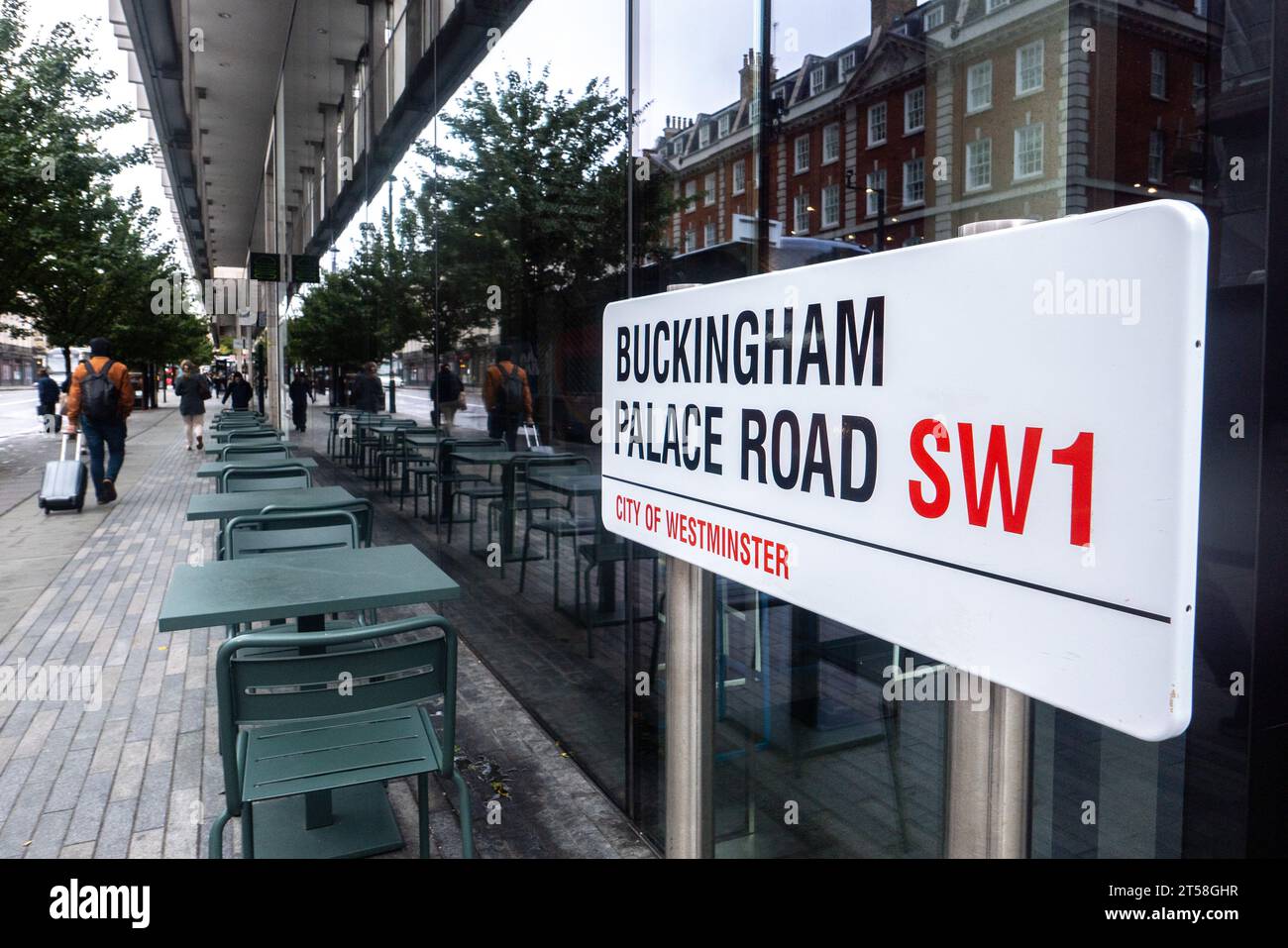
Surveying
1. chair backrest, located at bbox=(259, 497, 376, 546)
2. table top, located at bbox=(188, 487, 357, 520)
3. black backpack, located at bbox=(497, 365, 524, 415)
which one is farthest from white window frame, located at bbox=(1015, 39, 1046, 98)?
table top, located at bbox=(188, 487, 357, 520)

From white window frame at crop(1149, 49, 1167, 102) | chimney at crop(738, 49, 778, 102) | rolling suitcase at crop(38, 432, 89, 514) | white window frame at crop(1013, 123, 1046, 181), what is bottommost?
rolling suitcase at crop(38, 432, 89, 514)

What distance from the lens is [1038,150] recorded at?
1489 millimetres

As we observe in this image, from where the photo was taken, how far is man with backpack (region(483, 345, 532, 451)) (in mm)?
4574

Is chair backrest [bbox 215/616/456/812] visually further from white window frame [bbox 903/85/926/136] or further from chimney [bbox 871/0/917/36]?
chimney [bbox 871/0/917/36]

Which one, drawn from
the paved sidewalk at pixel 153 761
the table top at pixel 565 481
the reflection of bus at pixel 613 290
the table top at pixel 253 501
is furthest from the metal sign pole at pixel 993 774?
the table top at pixel 253 501

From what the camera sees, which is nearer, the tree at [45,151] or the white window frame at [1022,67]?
the white window frame at [1022,67]

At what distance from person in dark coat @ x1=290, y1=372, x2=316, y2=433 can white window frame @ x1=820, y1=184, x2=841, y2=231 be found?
1910 cm

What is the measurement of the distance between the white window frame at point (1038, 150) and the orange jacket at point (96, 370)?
10053 millimetres

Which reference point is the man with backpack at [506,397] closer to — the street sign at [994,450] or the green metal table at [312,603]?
the green metal table at [312,603]

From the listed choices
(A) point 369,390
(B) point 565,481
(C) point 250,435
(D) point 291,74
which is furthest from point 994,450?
(D) point 291,74

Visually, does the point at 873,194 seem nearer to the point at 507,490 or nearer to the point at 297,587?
the point at 297,587

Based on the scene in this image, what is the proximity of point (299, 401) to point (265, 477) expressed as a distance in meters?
15.2

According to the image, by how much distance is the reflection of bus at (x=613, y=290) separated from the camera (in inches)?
85.3

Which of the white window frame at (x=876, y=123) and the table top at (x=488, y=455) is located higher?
the white window frame at (x=876, y=123)
